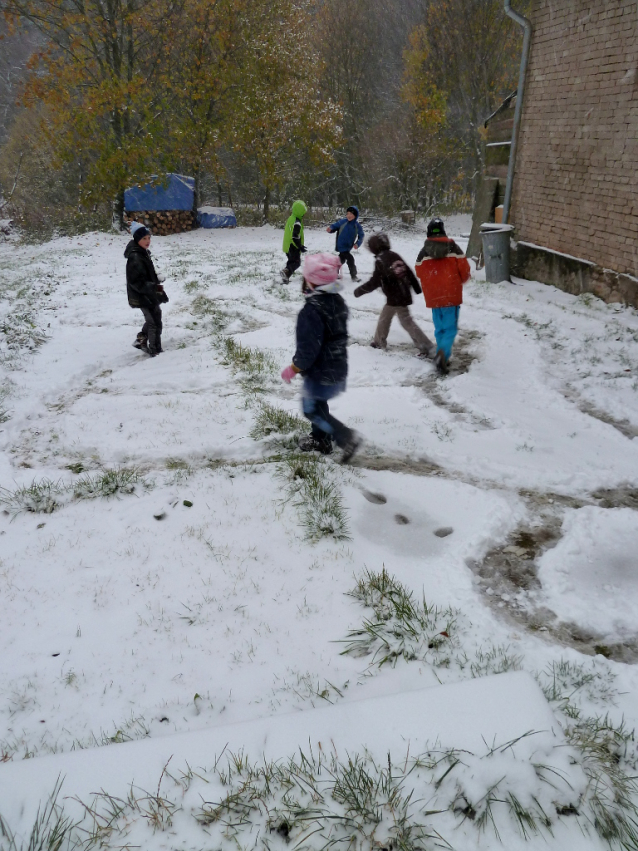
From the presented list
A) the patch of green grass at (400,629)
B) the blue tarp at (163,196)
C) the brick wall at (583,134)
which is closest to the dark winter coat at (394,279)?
the brick wall at (583,134)

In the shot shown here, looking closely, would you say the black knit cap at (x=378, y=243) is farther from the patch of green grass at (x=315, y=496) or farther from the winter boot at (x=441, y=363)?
the patch of green grass at (x=315, y=496)

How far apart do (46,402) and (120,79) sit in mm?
17954

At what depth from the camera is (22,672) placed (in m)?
2.62

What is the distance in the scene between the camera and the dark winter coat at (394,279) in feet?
20.7

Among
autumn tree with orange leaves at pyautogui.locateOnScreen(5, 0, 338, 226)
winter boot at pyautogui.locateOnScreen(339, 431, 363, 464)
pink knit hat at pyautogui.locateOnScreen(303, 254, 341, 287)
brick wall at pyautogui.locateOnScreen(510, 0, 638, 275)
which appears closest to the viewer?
pink knit hat at pyautogui.locateOnScreen(303, 254, 341, 287)

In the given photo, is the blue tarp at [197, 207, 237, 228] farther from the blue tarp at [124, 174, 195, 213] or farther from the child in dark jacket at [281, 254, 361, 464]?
the child in dark jacket at [281, 254, 361, 464]

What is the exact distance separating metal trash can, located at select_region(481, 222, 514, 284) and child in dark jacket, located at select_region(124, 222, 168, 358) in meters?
6.53

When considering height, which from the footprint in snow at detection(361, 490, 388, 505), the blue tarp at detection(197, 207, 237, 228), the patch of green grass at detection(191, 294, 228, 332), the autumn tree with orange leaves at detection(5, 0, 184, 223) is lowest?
the footprint in snow at detection(361, 490, 388, 505)

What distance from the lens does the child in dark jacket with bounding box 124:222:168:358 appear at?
6.38 meters

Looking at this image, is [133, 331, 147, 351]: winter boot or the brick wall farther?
the brick wall

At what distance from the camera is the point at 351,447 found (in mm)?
4441

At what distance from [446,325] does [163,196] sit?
18335mm

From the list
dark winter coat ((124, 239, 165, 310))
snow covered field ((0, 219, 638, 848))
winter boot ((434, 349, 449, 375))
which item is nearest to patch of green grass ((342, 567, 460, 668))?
snow covered field ((0, 219, 638, 848))

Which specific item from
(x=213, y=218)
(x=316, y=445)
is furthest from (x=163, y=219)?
(x=316, y=445)
